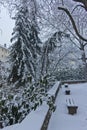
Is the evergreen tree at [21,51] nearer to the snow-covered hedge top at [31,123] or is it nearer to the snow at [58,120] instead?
the snow at [58,120]

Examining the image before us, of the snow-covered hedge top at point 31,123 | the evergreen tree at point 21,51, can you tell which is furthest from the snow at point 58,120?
the evergreen tree at point 21,51

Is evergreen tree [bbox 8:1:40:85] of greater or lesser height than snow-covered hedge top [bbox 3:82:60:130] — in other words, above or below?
above

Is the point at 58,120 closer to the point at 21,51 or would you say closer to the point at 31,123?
the point at 31,123

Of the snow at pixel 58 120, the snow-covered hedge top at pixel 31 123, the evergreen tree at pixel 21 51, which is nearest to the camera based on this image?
the snow-covered hedge top at pixel 31 123

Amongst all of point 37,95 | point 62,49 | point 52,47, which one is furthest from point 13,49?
point 62,49

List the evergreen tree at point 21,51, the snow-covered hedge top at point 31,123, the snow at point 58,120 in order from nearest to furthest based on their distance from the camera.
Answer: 1. the snow-covered hedge top at point 31,123
2. the snow at point 58,120
3. the evergreen tree at point 21,51

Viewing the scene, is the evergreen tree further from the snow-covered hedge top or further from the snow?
the snow-covered hedge top

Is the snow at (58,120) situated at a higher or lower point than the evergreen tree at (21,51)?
lower

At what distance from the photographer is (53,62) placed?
37.4 meters

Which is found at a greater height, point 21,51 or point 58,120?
point 21,51

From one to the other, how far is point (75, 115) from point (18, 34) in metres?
13.3

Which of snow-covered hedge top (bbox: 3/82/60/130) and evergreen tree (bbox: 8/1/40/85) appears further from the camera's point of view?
evergreen tree (bbox: 8/1/40/85)

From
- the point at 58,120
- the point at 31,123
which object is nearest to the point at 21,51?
the point at 58,120

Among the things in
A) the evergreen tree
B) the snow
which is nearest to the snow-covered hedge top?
the snow
